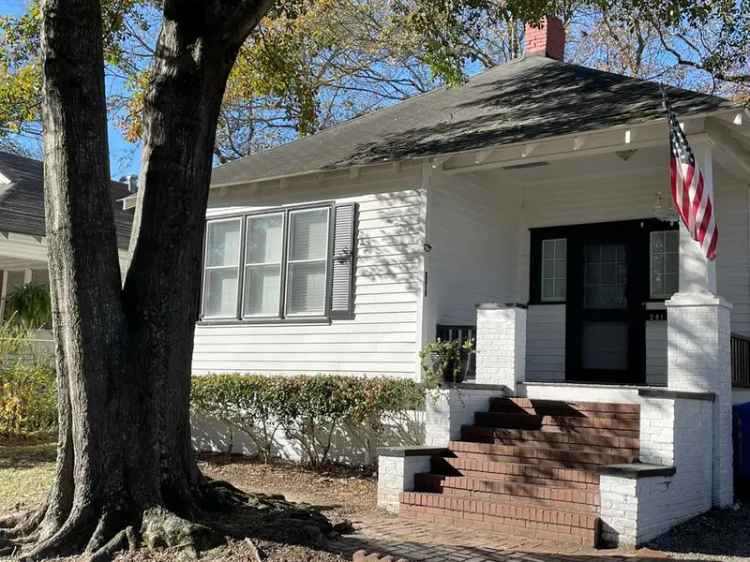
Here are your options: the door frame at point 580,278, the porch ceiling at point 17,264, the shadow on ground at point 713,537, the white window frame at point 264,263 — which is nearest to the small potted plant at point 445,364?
the door frame at point 580,278

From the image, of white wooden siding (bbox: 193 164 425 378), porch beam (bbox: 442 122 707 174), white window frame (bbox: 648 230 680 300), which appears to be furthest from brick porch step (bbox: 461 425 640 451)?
porch beam (bbox: 442 122 707 174)

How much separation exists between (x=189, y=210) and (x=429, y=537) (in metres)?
3.38

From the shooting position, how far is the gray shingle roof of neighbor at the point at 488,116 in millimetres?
9297

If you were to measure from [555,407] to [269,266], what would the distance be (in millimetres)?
4846

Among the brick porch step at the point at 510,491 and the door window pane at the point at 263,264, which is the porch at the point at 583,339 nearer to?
the brick porch step at the point at 510,491

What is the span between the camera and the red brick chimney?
1373 centimetres

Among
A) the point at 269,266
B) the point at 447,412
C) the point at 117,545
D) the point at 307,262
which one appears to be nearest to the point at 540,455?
the point at 447,412

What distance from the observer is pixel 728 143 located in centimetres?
906

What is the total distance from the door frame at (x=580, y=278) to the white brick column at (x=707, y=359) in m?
2.24

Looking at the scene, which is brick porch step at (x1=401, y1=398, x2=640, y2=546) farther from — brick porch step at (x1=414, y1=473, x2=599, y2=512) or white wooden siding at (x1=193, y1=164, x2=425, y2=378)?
white wooden siding at (x1=193, y1=164, x2=425, y2=378)

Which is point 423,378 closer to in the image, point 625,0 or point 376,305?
point 376,305

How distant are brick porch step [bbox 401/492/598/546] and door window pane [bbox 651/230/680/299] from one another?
441cm

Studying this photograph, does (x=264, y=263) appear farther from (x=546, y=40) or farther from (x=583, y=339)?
(x=546, y=40)

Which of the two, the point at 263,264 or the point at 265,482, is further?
the point at 263,264
